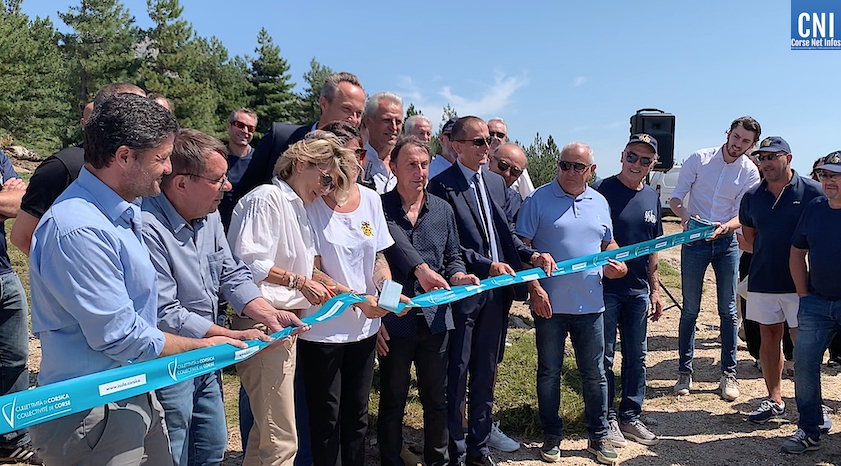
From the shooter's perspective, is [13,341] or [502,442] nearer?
[13,341]

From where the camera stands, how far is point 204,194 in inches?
93.0

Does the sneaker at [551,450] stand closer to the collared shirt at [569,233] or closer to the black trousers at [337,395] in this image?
the collared shirt at [569,233]

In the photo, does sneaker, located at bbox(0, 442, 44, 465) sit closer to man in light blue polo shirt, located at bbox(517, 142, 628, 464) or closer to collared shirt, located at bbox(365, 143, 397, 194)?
collared shirt, located at bbox(365, 143, 397, 194)

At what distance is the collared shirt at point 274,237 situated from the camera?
2730 millimetres

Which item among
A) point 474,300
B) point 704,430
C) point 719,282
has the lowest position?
point 704,430

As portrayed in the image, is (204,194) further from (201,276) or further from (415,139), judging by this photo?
(415,139)

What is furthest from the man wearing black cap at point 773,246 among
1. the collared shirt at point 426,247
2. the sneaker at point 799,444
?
the collared shirt at point 426,247

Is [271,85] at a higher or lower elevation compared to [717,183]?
higher

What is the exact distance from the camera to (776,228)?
4582mm

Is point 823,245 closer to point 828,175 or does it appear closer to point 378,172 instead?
point 828,175

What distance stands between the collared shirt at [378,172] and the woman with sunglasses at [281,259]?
3.75ft

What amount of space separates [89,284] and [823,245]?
4.59 metres

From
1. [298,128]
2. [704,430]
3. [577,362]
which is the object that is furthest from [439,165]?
[704,430]

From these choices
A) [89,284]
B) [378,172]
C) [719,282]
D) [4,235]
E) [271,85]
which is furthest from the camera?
[271,85]
